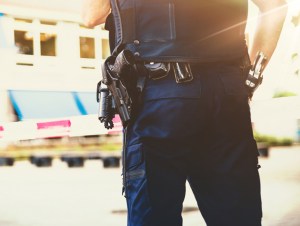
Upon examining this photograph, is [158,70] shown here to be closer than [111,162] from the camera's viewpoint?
Yes

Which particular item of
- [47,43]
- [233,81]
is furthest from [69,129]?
[233,81]

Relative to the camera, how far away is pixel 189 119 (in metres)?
1.98

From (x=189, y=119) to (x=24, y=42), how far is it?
2694 cm

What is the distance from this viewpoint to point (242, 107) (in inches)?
82.4

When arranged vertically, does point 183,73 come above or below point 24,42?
below

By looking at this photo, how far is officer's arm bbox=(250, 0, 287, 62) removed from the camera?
2.26 metres

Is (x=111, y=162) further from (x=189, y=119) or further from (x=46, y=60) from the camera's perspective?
(x=46, y=60)

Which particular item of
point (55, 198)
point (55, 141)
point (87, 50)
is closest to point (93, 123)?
point (55, 141)

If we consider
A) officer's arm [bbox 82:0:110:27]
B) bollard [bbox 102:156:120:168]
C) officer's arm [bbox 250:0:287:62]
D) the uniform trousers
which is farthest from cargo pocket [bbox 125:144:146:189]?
bollard [bbox 102:156:120:168]

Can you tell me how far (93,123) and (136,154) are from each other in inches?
645

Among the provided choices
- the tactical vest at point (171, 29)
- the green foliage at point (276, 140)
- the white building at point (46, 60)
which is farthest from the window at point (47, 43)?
the tactical vest at point (171, 29)

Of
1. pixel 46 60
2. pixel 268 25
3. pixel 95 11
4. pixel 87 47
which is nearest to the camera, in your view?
pixel 95 11

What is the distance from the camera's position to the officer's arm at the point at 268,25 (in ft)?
7.41

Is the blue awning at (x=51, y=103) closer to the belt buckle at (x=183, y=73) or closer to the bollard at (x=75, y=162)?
the bollard at (x=75, y=162)
